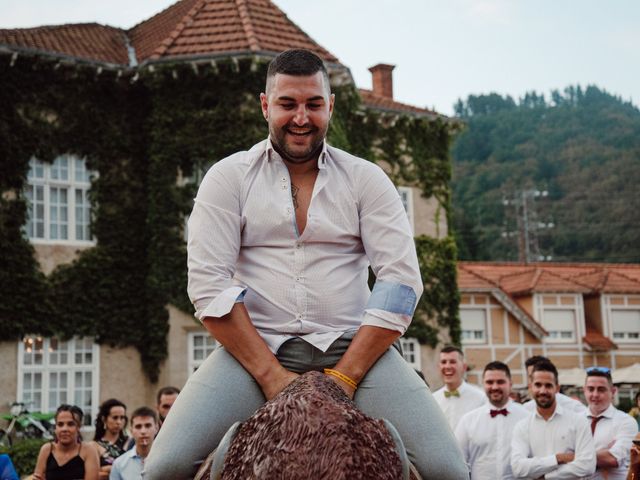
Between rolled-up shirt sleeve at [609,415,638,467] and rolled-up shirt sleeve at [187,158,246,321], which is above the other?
rolled-up shirt sleeve at [187,158,246,321]

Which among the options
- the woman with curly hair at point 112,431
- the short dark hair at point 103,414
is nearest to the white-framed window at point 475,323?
the woman with curly hair at point 112,431

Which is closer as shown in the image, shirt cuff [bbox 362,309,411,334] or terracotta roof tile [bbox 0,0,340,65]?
shirt cuff [bbox 362,309,411,334]

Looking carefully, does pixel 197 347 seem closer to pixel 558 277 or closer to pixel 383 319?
pixel 383 319

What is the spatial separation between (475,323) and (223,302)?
41906 mm

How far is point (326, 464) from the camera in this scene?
7.44 feet

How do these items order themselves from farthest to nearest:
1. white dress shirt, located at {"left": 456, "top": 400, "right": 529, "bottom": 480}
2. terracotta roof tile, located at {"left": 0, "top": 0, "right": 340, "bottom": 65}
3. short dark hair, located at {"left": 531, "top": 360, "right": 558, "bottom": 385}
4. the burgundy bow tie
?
terracotta roof tile, located at {"left": 0, "top": 0, "right": 340, "bottom": 65}, the burgundy bow tie, white dress shirt, located at {"left": 456, "top": 400, "right": 529, "bottom": 480}, short dark hair, located at {"left": 531, "top": 360, "right": 558, "bottom": 385}

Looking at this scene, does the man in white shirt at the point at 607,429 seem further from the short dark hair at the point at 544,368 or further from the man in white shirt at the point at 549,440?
the short dark hair at the point at 544,368

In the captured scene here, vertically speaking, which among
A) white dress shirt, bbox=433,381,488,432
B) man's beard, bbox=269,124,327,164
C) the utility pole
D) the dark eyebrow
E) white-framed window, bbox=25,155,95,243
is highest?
the utility pole

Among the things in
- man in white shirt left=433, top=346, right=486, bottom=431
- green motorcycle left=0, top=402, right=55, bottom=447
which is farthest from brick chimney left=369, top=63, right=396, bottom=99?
man in white shirt left=433, top=346, right=486, bottom=431

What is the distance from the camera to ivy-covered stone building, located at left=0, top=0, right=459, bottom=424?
859 inches

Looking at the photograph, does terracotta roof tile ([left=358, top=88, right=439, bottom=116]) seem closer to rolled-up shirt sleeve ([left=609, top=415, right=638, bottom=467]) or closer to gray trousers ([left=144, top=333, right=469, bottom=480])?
rolled-up shirt sleeve ([left=609, top=415, right=638, bottom=467])

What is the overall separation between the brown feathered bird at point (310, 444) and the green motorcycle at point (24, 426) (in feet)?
62.4

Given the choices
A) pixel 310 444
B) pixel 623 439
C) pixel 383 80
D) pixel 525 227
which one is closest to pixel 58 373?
pixel 623 439

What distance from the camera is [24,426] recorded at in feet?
66.6
